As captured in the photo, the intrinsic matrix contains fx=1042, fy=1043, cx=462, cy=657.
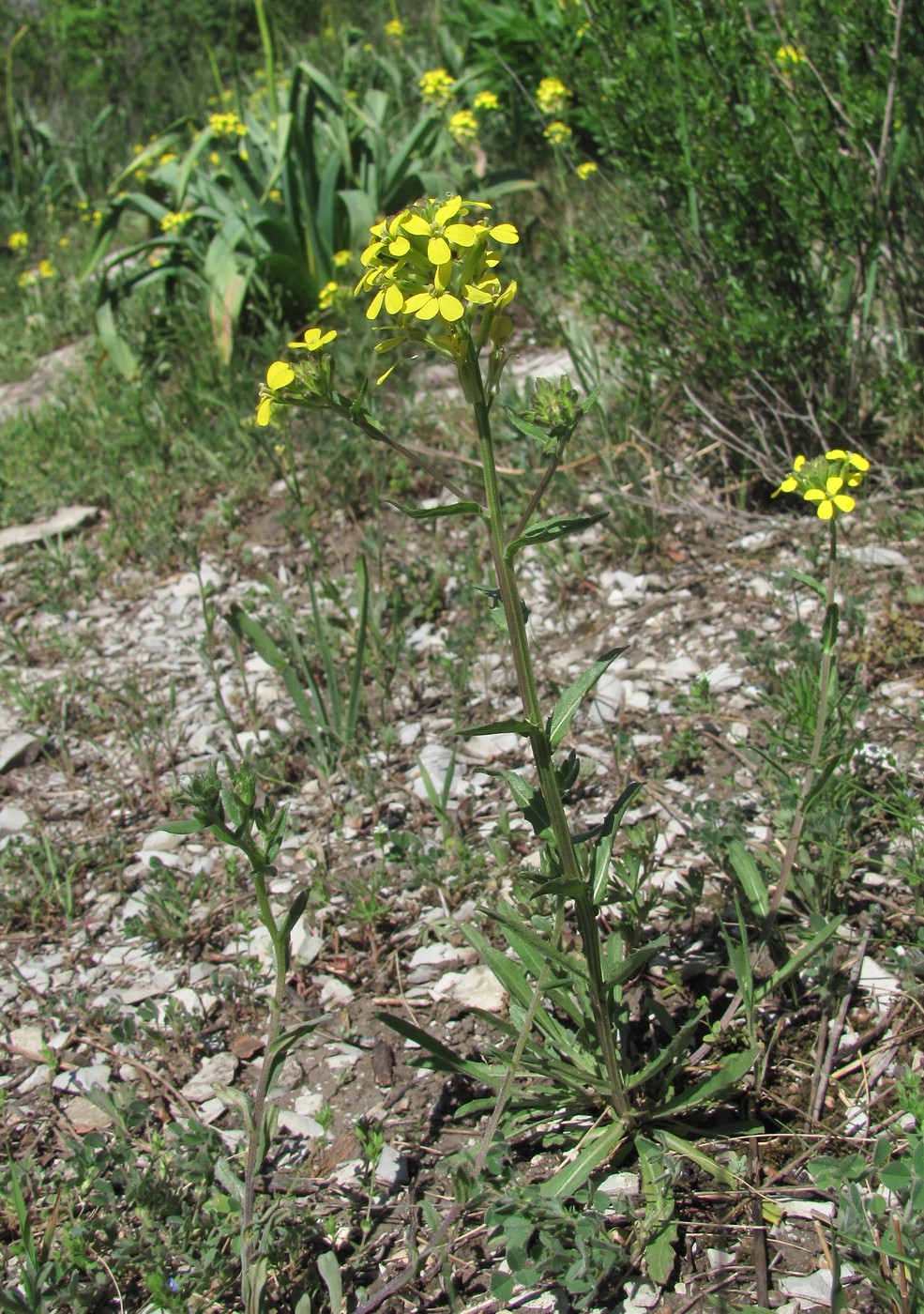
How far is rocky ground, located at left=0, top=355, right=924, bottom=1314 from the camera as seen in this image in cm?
174

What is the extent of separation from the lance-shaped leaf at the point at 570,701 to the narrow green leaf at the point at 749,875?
0.55 m

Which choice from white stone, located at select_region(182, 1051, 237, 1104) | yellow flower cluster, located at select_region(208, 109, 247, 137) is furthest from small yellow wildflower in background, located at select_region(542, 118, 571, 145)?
white stone, located at select_region(182, 1051, 237, 1104)

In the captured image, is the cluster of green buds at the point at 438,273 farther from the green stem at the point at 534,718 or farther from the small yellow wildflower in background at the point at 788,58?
the small yellow wildflower in background at the point at 788,58

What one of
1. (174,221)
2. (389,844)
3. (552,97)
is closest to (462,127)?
(552,97)

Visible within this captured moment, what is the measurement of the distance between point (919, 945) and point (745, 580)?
127 centimetres

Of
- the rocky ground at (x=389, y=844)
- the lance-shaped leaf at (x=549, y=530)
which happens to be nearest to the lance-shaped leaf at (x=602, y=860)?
the rocky ground at (x=389, y=844)

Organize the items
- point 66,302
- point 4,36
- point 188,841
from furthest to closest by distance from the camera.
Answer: point 4,36
point 66,302
point 188,841

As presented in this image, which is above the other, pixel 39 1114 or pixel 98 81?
pixel 98 81

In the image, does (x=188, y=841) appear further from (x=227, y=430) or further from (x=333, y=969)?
(x=227, y=430)

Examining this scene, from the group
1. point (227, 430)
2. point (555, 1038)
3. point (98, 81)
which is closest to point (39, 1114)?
point (555, 1038)

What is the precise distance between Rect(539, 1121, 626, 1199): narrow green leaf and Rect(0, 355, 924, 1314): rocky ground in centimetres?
11

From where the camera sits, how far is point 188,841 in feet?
8.17

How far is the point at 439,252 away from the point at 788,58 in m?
2.24

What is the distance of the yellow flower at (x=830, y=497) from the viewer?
164 cm
